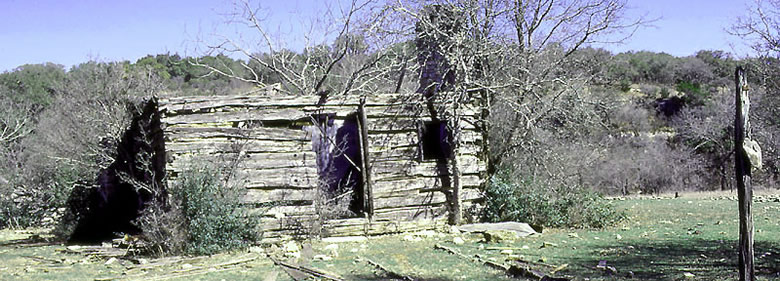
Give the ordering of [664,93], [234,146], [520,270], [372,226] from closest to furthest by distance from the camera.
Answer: [520,270] < [234,146] < [372,226] < [664,93]

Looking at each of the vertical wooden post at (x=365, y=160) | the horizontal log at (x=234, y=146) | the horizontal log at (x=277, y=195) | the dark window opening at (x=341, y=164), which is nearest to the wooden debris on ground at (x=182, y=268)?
the horizontal log at (x=277, y=195)

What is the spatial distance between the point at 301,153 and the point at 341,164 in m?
1.76

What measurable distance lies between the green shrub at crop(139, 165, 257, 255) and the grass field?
0.35 meters

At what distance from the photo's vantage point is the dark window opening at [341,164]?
13406 mm

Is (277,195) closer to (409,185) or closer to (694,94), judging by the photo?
(409,185)

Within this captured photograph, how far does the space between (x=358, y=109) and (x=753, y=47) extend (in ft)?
26.2

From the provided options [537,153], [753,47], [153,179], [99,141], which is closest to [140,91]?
[99,141]

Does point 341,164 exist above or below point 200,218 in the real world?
above

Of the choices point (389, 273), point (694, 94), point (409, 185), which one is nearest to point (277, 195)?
point (409, 185)

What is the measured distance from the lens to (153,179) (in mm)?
12227

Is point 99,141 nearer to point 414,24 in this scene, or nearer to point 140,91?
point 140,91

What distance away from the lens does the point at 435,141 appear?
14625mm

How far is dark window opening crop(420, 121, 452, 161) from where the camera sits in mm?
14289

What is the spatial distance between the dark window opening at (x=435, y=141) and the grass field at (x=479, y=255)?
177 cm
